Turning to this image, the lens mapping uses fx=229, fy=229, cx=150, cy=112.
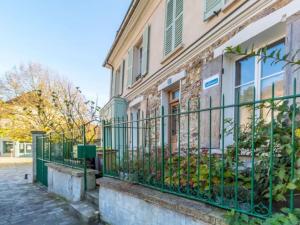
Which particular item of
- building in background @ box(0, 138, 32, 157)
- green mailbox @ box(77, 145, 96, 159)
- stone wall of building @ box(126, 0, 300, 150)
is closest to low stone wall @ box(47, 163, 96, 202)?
green mailbox @ box(77, 145, 96, 159)

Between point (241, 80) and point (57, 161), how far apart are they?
570 cm

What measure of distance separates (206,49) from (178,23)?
149 cm

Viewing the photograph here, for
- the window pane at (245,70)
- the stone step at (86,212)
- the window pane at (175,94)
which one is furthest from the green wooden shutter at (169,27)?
the stone step at (86,212)

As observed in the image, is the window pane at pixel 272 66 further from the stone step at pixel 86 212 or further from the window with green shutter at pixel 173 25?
the stone step at pixel 86 212

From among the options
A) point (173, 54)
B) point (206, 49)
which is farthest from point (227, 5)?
point (173, 54)

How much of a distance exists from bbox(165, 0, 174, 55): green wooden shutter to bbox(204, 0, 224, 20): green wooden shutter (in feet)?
4.95

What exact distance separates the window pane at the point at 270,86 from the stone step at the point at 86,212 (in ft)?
11.3

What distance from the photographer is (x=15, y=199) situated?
249 inches

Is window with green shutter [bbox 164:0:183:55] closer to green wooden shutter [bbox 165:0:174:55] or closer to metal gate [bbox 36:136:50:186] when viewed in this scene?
green wooden shutter [bbox 165:0:174:55]

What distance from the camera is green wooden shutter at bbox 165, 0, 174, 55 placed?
605 cm

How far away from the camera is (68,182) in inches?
223

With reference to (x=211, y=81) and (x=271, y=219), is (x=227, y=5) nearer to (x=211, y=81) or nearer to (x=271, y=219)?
(x=211, y=81)

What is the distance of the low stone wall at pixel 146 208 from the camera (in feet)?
7.21

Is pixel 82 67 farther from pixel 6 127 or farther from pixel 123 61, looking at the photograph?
pixel 123 61
